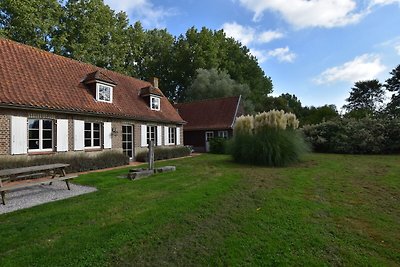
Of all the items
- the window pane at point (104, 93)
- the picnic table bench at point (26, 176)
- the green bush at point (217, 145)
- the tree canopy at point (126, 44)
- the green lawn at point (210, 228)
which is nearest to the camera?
the green lawn at point (210, 228)

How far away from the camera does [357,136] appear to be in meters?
17.3

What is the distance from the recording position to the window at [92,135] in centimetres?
1122

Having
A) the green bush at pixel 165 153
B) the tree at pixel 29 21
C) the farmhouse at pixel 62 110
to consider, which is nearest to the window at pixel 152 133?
the farmhouse at pixel 62 110

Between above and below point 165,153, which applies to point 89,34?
above

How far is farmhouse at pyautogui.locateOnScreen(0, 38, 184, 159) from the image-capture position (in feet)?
28.3

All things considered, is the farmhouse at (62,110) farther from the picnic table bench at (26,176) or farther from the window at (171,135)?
the picnic table bench at (26,176)

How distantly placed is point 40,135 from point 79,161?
5.65ft

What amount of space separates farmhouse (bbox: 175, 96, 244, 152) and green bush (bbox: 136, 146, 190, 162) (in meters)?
4.77

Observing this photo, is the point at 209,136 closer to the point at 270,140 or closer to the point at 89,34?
the point at 270,140

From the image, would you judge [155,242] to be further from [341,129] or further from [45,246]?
[341,129]

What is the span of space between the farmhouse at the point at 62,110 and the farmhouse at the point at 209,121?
24.0ft

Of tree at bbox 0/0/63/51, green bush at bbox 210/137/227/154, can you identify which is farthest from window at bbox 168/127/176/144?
tree at bbox 0/0/63/51

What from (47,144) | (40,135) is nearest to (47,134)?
(40,135)

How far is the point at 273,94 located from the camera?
42.3m
